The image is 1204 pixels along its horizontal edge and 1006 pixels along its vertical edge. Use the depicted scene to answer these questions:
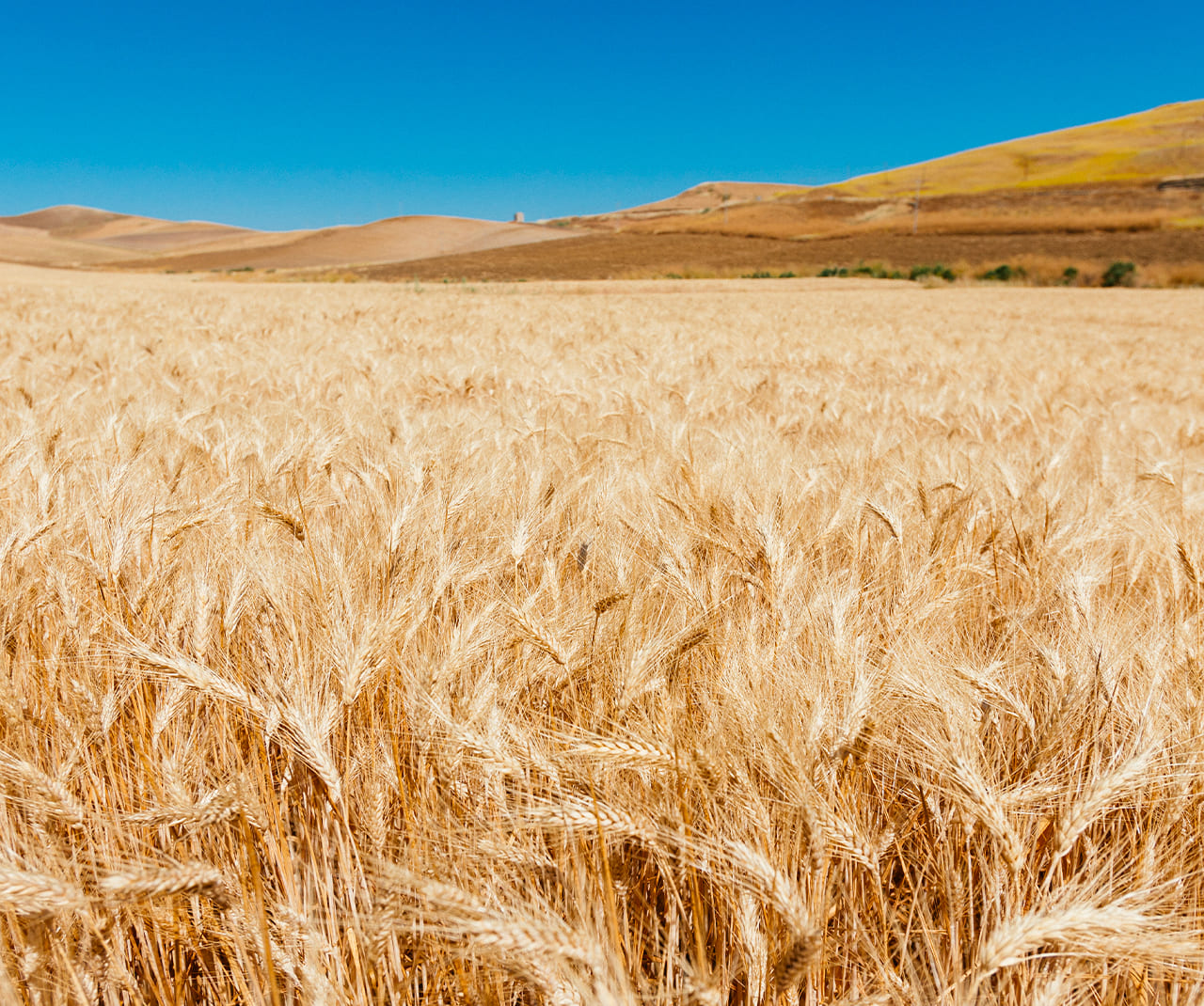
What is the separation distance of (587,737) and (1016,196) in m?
68.3

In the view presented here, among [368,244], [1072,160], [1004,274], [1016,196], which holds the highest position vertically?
[1072,160]

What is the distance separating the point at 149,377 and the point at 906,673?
161 inches

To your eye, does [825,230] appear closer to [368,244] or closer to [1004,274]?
[1004,274]

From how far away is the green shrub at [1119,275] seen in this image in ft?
95.4

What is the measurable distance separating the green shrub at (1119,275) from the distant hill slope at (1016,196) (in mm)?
17910

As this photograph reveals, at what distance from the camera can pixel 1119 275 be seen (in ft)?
96.3

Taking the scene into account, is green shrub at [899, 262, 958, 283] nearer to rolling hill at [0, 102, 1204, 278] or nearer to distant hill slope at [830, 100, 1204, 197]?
rolling hill at [0, 102, 1204, 278]

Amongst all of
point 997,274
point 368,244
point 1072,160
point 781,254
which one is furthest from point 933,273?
point 1072,160

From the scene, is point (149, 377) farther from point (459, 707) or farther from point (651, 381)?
point (459, 707)

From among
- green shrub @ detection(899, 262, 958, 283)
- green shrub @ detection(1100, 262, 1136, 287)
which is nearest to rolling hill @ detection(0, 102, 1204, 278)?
green shrub @ detection(899, 262, 958, 283)

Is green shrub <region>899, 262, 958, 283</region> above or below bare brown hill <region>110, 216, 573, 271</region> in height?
below

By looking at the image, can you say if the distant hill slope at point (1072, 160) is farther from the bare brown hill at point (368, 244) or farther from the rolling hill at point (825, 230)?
the bare brown hill at point (368, 244)

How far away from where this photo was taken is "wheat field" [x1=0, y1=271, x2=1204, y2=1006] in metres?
0.73

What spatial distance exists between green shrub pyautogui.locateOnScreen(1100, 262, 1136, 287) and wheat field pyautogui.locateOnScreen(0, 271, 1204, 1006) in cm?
3510
